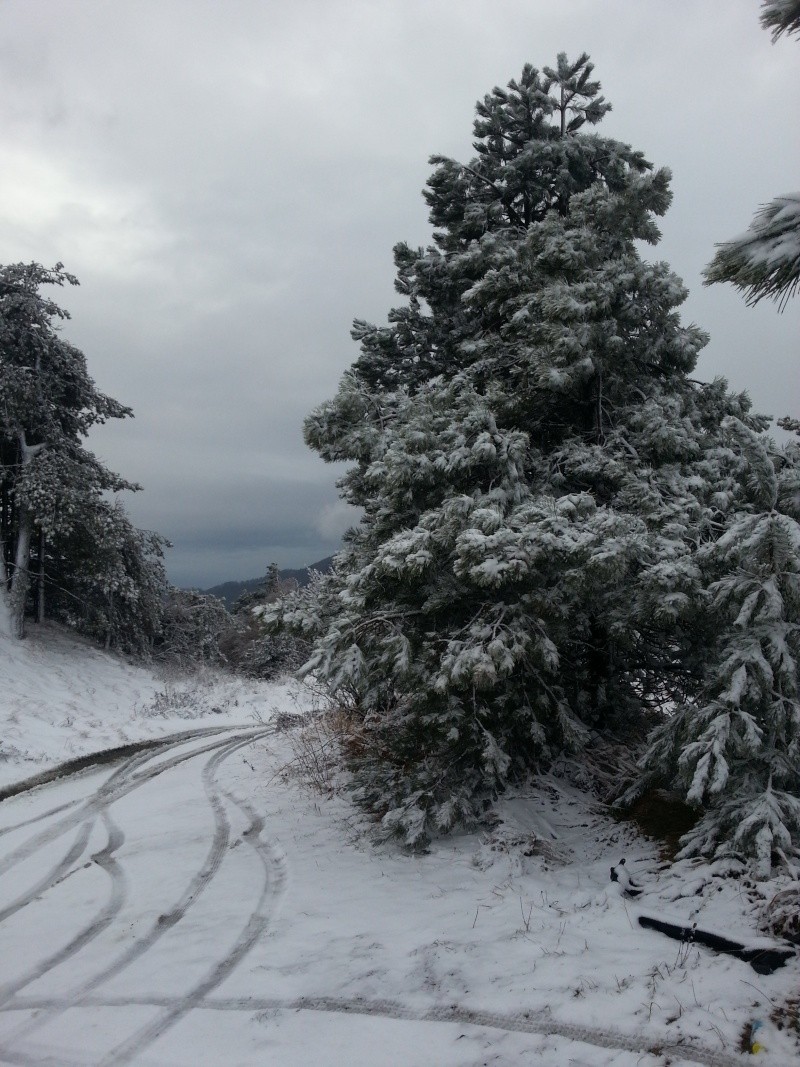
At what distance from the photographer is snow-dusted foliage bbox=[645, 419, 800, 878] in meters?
5.21

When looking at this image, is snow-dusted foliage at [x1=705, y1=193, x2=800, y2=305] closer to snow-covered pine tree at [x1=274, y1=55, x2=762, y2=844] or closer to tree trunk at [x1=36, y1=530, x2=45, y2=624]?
snow-covered pine tree at [x1=274, y1=55, x2=762, y2=844]

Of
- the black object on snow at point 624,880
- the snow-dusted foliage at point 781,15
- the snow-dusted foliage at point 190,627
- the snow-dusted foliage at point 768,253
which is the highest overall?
the snow-dusted foliage at point 781,15

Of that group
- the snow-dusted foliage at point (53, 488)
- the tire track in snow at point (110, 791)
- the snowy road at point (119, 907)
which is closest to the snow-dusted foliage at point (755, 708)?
the snowy road at point (119, 907)

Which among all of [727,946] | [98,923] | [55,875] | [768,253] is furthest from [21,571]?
[768,253]

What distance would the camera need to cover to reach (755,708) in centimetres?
566

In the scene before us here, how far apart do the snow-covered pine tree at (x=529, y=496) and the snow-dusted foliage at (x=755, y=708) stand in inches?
22.4

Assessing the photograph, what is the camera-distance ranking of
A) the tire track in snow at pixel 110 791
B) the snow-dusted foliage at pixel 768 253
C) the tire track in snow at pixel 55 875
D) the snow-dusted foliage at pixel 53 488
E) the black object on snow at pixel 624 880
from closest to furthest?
the snow-dusted foliage at pixel 768 253 → the black object on snow at pixel 624 880 → the tire track in snow at pixel 55 875 → the tire track in snow at pixel 110 791 → the snow-dusted foliage at pixel 53 488

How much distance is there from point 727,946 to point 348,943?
2.88 m

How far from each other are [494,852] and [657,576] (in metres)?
3.39

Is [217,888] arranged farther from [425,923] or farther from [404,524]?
[404,524]

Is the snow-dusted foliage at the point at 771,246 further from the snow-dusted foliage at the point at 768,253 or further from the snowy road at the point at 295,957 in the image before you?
the snowy road at the point at 295,957

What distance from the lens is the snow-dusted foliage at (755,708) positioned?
5.21m

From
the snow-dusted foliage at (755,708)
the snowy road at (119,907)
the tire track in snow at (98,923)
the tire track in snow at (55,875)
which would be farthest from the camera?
the tire track in snow at (55,875)

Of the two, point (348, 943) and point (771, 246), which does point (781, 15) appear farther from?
point (348, 943)
